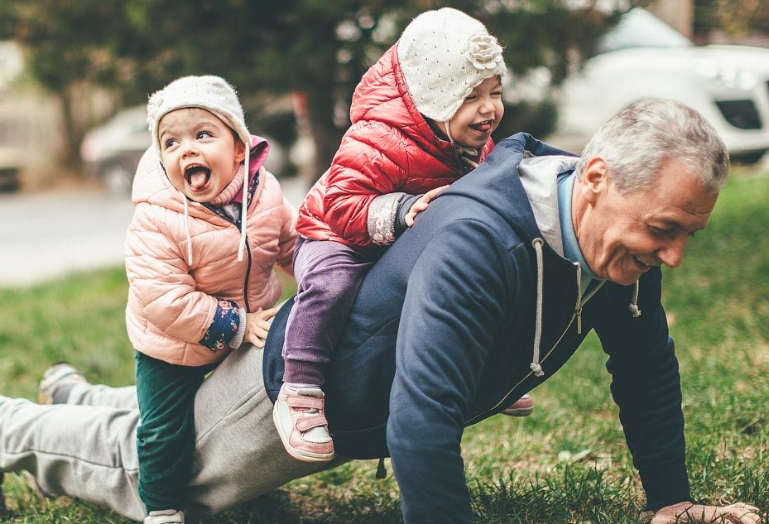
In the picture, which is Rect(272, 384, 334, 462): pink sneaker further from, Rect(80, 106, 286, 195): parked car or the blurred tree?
Rect(80, 106, 286, 195): parked car

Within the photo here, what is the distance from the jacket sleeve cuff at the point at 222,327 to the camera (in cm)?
275

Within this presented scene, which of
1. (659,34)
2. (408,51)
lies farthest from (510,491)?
(659,34)

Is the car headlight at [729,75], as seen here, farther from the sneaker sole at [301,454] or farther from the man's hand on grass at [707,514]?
the sneaker sole at [301,454]

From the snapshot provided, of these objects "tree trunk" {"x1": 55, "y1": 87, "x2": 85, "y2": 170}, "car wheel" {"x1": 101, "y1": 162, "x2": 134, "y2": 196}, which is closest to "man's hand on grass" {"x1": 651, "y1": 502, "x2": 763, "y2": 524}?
"car wheel" {"x1": 101, "y1": 162, "x2": 134, "y2": 196}

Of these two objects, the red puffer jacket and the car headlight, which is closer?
the red puffer jacket

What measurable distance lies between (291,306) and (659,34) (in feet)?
26.6

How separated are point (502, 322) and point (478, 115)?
564 millimetres

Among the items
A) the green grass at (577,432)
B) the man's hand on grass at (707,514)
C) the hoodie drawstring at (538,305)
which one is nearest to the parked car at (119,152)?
the green grass at (577,432)

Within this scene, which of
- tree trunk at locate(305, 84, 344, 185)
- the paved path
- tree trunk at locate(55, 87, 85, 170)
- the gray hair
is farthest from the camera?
tree trunk at locate(55, 87, 85, 170)

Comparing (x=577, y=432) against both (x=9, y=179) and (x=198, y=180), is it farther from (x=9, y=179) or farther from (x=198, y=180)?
(x=9, y=179)

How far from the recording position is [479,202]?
89.3 inches

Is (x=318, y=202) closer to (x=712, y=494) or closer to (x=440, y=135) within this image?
(x=440, y=135)

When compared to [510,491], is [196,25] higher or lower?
higher

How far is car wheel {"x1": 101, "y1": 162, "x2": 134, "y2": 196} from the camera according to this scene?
60.7ft
